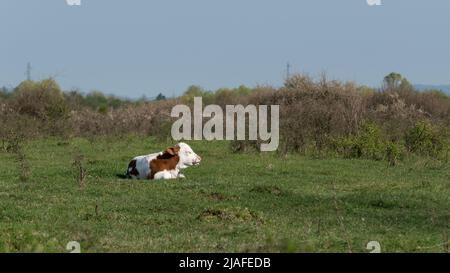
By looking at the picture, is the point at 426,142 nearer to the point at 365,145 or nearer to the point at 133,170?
the point at 365,145

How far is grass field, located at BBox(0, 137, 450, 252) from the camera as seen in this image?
1020cm

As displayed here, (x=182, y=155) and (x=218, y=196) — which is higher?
(x=182, y=155)

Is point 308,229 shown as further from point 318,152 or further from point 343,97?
point 343,97

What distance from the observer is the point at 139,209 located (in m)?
13.8

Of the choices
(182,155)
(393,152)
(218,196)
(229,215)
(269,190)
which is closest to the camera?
(229,215)

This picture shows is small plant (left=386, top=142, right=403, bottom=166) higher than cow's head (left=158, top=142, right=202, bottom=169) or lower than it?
lower

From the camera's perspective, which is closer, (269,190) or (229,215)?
(229,215)

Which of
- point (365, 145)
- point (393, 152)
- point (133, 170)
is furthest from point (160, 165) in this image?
point (365, 145)

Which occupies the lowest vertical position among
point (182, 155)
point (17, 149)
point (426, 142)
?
point (17, 149)

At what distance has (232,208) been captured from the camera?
13211 millimetres

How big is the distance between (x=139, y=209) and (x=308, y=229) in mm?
3112

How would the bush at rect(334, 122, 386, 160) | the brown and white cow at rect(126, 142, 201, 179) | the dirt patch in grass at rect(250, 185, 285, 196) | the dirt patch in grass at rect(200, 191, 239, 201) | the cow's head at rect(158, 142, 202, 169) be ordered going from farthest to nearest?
the bush at rect(334, 122, 386, 160) < the cow's head at rect(158, 142, 202, 169) < the brown and white cow at rect(126, 142, 201, 179) < the dirt patch in grass at rect(250, 185, 285, 196) < the dirt patch in grass at rect(200, 191, 239, 201)

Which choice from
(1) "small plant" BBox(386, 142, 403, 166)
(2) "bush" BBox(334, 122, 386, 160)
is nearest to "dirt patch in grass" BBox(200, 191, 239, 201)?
(1) "small plant" BBox(386, 142, 403, 166)

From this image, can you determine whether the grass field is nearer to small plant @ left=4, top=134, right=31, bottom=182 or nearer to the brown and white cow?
small plant @ left=4, top=134, right=31, bottom=182
